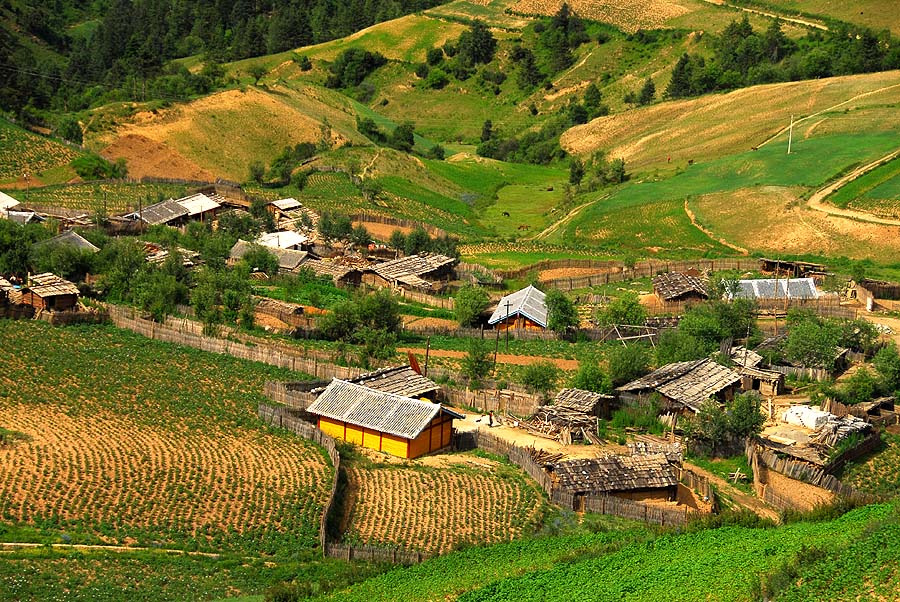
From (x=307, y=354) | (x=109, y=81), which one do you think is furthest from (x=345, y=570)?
(x=109, y=81)

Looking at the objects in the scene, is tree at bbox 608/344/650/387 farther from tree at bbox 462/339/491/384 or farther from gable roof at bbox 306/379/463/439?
gable roof at bbox 306/379/463/439

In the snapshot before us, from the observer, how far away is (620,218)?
9781cm

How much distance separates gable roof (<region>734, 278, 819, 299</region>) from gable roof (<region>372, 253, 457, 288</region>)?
707 inches

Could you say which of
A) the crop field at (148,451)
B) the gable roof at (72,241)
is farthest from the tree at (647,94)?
the crop field at (148,451)

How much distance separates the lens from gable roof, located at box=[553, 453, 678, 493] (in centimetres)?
4319

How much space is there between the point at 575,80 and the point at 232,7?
61.1m

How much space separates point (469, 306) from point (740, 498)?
24730 millimetres

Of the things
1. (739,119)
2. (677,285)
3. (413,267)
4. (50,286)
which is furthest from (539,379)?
(739,119)

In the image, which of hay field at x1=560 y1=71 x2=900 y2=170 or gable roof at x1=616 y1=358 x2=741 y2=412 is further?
hay field at x1=560 y1=71 x2=900 y2=170

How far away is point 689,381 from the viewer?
53594 millimetres

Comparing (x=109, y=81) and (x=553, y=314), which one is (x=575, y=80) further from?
(x=553, y=314)

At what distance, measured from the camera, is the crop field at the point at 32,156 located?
94812 millimetres

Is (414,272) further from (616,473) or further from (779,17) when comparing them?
(779,17)

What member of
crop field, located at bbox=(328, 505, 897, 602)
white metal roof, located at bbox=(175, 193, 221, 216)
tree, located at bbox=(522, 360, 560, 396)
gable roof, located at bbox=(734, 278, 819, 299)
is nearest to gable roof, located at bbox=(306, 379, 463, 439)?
tree, located at bbox=(522, 360, 560, 396)
